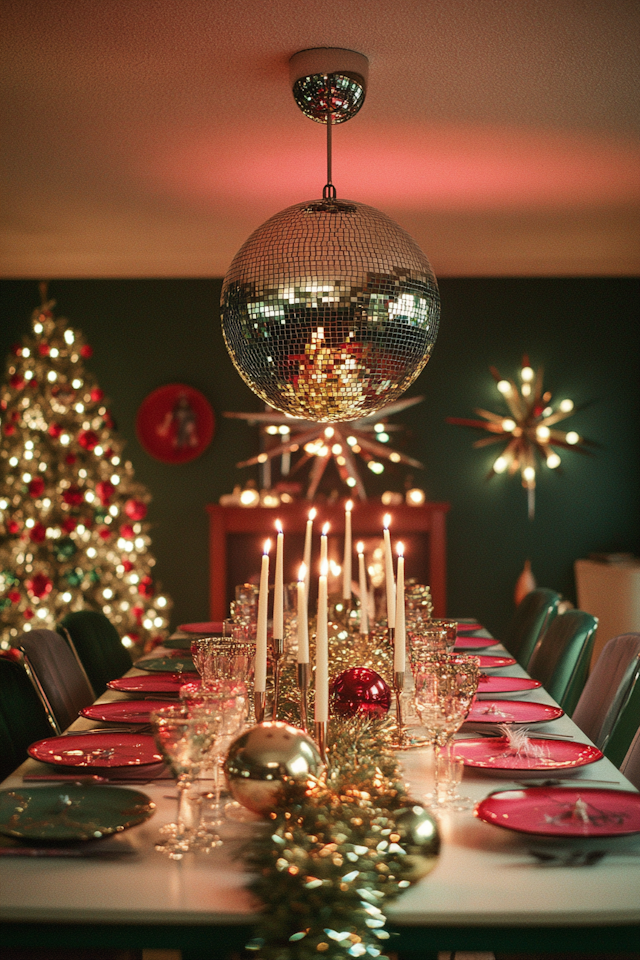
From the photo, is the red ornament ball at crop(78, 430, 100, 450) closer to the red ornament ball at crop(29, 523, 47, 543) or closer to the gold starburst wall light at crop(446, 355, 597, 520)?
A: the red ornament ball at crop(29, 523, 47, 543)

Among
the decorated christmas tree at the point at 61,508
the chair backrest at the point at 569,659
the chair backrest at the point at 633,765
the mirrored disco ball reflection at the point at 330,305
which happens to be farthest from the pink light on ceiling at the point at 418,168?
the chair backrest at the point at 633,765

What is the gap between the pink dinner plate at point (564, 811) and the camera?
55.0 inches

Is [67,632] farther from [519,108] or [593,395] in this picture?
[593,395]

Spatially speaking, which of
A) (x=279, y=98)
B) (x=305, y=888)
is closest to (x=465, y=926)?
(x=305, y=888)

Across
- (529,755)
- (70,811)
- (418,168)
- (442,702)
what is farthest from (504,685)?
(418,168)

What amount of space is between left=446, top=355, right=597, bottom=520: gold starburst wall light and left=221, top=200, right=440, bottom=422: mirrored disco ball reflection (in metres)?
3.89

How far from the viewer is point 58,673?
260 cm

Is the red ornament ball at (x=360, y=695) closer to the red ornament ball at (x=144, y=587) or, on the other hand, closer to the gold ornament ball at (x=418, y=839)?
the gold ornament ball at (x=418, y=839)

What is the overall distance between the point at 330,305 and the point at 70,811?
1.20 m

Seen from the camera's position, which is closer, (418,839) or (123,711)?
(418,839)

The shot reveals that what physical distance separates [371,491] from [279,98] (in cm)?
333

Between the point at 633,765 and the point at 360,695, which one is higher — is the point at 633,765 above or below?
below

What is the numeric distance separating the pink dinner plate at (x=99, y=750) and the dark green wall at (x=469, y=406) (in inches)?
163

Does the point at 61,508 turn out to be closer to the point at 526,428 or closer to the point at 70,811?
the point at 526,428
